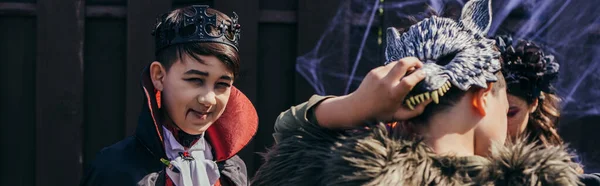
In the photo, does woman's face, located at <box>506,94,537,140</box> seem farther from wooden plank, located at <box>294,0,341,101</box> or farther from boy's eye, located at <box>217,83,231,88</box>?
wooden plank, located at <box>294,0,341,101</box>

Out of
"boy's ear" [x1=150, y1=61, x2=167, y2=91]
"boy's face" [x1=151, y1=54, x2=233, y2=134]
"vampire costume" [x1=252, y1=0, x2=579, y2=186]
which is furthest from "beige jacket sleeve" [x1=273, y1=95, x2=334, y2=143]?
"boy's ear" [x1=150, y1=61, x2=167, y2=91]

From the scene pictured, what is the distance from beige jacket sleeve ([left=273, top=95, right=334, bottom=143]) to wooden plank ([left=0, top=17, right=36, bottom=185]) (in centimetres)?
196

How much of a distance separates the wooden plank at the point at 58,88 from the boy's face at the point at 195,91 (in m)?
1.24

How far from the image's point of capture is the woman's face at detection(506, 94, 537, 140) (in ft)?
7.22

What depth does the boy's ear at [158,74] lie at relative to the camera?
235cm

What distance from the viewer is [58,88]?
3.48 meters

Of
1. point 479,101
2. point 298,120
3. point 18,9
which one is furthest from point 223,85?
point 18,9

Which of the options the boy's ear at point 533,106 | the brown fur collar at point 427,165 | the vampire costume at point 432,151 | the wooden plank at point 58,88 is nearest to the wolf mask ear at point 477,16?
the vampire costume at point 432,151

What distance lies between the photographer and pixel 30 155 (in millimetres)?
3547

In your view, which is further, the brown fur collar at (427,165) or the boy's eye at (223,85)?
the boy's eye at (223,85)

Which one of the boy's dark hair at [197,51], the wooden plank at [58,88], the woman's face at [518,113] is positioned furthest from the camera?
the wooden plank at [58,88]

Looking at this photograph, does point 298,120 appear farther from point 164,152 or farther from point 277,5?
point 277,5

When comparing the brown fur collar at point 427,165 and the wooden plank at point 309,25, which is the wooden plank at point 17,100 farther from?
the brown fur collar at point 427,165

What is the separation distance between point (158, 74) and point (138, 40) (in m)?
1.17
